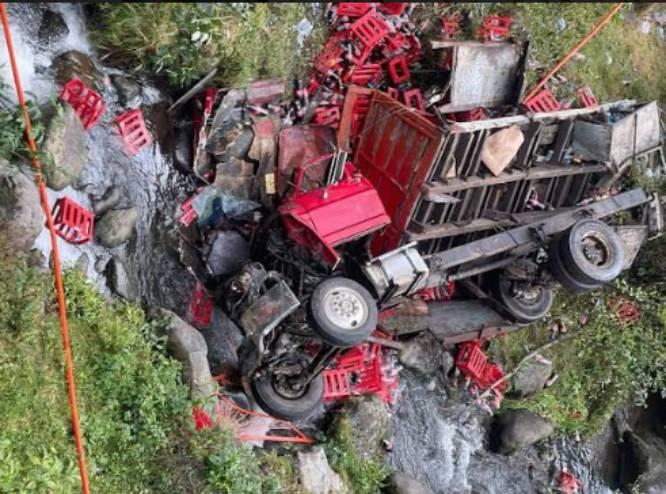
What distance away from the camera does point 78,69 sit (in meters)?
7.49

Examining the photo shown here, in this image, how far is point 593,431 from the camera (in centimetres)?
1220

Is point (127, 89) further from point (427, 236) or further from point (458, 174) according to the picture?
point (458, 174)

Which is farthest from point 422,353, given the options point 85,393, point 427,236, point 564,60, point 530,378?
point 85,393

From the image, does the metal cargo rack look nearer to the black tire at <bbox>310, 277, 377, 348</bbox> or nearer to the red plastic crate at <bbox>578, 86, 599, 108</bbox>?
the red plastic crate at <bbox>578, 86, 599, 108</bbox>

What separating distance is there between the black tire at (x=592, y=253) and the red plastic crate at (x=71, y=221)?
4.99 metres

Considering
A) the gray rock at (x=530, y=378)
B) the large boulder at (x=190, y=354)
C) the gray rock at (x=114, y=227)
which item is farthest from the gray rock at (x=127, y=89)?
the gray rock at (x=530, y=378)

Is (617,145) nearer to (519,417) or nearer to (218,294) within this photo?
(519,417)

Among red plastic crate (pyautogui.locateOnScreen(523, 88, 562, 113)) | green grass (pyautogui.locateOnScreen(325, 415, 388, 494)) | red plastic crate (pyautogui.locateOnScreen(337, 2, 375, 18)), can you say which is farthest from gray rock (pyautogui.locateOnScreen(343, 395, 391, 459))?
red plastic crate (pyautogui.locateOnScreen(337, 2, 375, 18))

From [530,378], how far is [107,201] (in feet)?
22.2

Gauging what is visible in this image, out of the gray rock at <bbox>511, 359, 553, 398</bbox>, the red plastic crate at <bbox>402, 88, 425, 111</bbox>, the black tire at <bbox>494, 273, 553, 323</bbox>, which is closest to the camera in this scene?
the red plastic crate at <bbox>402, 88, 425, 111</bbox>

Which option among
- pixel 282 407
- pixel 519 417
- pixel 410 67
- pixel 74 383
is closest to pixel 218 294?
pixel 282 407

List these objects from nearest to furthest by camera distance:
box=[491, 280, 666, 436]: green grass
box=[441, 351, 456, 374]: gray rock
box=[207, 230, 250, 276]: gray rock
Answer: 1. box=[207, 230, 250, 276]: gray rock
2. box=[441, 351, 456, 374]: gray rock
3. box=[491, 280, 666, 436]: green grass

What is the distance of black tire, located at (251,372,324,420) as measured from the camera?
27.3ft

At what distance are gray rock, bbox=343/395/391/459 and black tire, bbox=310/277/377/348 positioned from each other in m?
2.25
